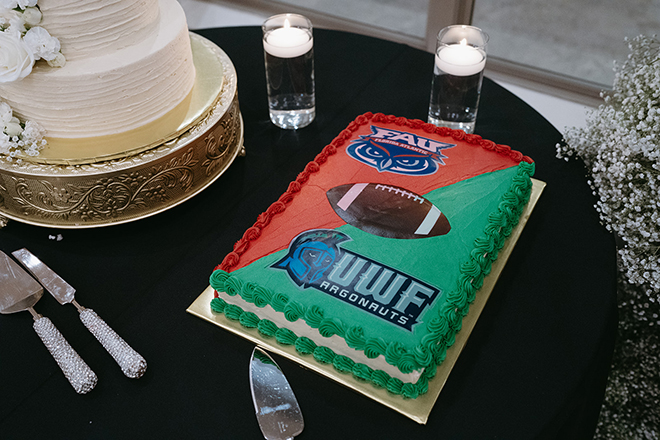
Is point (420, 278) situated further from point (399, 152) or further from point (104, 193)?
point (104, 193)

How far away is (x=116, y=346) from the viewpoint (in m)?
1.13

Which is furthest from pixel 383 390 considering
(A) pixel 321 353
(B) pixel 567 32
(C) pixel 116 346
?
(B) pixel 567 32

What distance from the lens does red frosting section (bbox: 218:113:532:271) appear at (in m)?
1.25

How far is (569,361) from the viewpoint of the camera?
1.12 metres

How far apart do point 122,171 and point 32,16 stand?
359 mm

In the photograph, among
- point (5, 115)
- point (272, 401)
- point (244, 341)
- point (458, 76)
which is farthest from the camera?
point (458, 76)

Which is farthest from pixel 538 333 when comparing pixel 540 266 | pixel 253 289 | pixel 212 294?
pixel 212 294

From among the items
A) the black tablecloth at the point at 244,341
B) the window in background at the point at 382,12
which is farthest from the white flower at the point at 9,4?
the window in background at the point at 382,12

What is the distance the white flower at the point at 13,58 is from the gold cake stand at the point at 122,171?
0.20 metres

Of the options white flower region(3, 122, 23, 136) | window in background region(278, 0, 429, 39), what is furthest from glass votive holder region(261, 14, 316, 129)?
window in background region(278, 0, 429, 39)

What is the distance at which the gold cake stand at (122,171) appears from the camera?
1.27 meters

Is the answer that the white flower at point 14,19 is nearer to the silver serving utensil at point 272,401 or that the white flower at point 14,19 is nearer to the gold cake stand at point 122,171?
the gold cake stand at point 122,171

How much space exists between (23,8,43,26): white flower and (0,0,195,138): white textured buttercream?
1 cm

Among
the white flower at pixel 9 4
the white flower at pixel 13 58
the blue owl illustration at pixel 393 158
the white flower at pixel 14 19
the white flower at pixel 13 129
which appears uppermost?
the white flower at pixel 9 4
